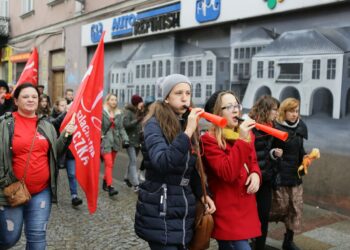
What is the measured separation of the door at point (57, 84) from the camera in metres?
14.4

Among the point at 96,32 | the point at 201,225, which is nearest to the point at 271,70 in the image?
the point at 201,225

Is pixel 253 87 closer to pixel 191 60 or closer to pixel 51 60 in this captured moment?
pixel 191 60

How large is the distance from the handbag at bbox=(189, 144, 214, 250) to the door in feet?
40.0

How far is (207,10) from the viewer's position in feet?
27.3

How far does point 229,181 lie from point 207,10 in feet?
20.1

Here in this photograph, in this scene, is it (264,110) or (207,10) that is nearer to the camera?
(264,110)

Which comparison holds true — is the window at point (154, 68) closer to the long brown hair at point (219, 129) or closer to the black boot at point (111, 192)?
the black boot at point (111, 192)

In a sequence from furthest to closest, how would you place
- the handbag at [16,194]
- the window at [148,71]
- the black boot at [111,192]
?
1. the window at [148,71]
2. the black boot at [111,192]
3. the handbag at [16,194]

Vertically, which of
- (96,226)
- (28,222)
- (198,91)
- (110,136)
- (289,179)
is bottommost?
(96,226)

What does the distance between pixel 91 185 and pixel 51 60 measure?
35.0 ft

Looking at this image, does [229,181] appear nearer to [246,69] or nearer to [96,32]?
[246,69]

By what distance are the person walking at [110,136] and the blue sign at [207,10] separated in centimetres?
262

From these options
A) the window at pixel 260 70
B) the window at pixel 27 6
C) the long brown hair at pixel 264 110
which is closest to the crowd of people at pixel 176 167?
the long brown hair at pixel 264 110

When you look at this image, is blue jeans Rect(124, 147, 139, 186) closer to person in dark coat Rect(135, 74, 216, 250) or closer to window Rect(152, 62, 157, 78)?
window Rect(152, 62, 157, 78)
